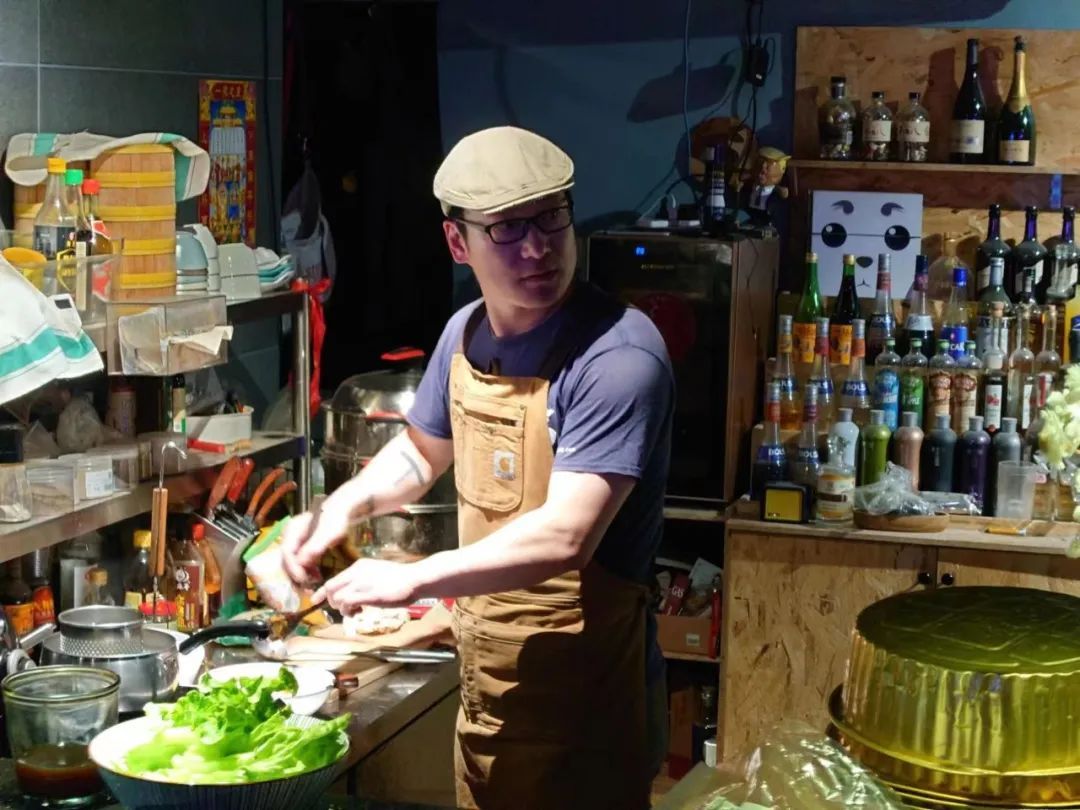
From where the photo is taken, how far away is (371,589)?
7.79ft

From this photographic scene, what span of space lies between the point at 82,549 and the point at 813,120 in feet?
8.70

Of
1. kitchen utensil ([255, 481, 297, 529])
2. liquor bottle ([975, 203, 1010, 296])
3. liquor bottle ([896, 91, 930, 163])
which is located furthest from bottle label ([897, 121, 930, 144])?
kitchen utensil ([255, 481, 297, 529])

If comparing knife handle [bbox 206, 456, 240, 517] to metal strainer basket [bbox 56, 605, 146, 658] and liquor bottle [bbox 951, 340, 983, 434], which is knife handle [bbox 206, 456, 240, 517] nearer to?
metal strainer basket [bbox 56, 605, 146, 658]

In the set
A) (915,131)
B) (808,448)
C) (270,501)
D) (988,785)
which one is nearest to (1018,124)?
(915,131)

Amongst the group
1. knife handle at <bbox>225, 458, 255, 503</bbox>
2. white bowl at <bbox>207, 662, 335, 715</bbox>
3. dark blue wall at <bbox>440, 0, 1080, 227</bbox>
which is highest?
dark blue wall at <bbox>440, 0, 1080, 227</bbox>

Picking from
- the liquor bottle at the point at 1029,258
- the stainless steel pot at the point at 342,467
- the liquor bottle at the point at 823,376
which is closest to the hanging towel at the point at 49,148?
the stainless steel pot at the point at 342,467

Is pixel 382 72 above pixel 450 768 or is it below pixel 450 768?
above

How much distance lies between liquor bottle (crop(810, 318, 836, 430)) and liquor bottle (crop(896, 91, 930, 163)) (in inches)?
21.6

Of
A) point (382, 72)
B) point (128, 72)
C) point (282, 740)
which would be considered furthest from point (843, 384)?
point (282, 740)

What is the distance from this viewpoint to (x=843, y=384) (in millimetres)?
4586

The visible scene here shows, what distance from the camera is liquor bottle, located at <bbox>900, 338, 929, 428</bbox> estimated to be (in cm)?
451

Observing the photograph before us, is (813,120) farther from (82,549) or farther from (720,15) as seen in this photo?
(82,549)

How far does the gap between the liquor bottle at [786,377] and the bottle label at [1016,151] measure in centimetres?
77

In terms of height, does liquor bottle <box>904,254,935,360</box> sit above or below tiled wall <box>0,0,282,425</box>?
below
